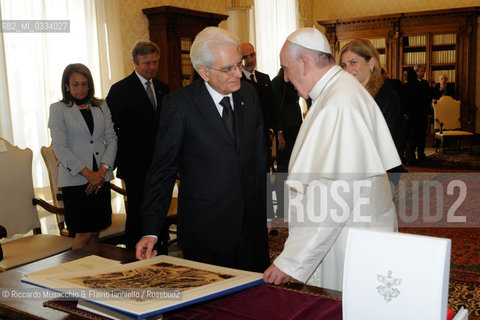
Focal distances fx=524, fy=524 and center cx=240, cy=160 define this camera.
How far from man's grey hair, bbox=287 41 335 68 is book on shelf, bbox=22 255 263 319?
741mm

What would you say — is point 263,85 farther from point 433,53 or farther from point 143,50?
point 433,53

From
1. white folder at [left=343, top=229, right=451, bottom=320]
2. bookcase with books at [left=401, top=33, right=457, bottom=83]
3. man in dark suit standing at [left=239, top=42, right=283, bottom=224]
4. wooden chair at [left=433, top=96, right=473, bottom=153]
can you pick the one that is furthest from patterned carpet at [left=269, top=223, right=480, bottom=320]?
bookcase with books at [left=401, top=33, right=457, bottom=83]

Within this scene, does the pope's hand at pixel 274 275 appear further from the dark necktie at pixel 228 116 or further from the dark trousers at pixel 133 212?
the dark trousers at pixel 133 212

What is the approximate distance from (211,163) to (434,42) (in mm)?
10937

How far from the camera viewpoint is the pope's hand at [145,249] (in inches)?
72.7

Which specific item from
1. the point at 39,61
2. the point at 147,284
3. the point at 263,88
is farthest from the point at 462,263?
the point at 39,61

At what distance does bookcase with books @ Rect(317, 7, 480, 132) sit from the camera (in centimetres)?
1151

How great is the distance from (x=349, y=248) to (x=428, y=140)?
1187cm

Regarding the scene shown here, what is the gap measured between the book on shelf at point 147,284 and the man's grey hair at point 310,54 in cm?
74

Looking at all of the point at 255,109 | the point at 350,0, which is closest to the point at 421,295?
the point at 255,109

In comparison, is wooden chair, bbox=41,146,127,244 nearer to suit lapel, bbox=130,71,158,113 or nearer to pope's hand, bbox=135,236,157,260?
suit lapel, bbox=130,71,158,113

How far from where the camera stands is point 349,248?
3.20 feet

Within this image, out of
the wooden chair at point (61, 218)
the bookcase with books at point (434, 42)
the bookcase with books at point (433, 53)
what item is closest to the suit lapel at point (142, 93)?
the wooden chair at point (61, 218)

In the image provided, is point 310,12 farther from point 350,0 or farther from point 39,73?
point 39,73
